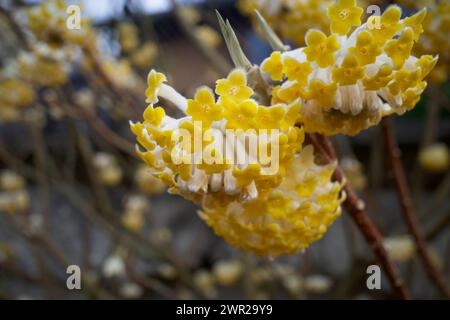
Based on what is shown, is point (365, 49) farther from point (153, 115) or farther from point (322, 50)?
point (153, 115)

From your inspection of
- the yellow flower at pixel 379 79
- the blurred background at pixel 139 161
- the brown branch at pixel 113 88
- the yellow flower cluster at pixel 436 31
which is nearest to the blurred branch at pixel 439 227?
the blurred background at pixel 139 161

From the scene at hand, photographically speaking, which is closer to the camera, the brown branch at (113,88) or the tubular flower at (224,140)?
the tubular flower at (224,140)

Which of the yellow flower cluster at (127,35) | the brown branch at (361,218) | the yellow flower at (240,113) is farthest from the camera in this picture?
the yellow flower cluster at (127,35)

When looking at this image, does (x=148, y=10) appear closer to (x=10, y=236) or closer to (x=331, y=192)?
(x=331, y=192)

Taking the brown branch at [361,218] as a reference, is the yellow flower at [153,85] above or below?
above

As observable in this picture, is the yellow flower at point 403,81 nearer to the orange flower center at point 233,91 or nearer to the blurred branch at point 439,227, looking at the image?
the orange flower center at point 233,91

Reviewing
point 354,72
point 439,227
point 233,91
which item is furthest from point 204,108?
point 439,227
